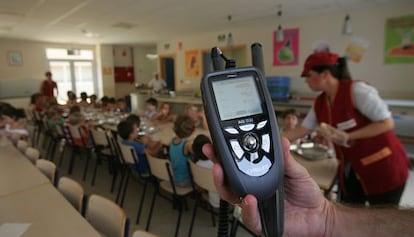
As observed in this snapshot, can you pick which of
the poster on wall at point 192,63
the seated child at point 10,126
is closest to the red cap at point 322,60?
the seated child at point 10,126

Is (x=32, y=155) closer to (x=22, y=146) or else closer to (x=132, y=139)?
(x=22, y=146)

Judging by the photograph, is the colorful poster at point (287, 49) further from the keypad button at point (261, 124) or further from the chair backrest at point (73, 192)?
the keypad button at point (261, 124)

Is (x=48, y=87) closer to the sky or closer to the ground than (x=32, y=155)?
closer to the sky

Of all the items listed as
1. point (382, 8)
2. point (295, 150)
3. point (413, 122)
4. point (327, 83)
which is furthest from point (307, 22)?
point (327, 83)

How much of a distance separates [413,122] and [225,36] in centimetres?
459

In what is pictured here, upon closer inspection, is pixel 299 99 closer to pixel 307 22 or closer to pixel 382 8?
pixel 307 22

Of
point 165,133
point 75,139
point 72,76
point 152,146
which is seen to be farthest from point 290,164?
point 72,76

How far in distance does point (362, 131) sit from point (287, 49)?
4757 mm

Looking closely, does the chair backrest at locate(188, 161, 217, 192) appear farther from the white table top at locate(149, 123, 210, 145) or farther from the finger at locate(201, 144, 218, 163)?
the finger at locate(201, 144, 218, 163)

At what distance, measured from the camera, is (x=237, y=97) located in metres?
0.64

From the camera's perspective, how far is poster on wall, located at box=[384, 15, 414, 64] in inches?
169

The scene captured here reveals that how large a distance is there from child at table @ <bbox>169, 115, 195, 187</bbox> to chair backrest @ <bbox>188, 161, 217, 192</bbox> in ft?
0.96

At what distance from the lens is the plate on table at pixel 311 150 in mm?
2174

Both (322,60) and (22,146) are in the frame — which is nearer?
(322,60)
